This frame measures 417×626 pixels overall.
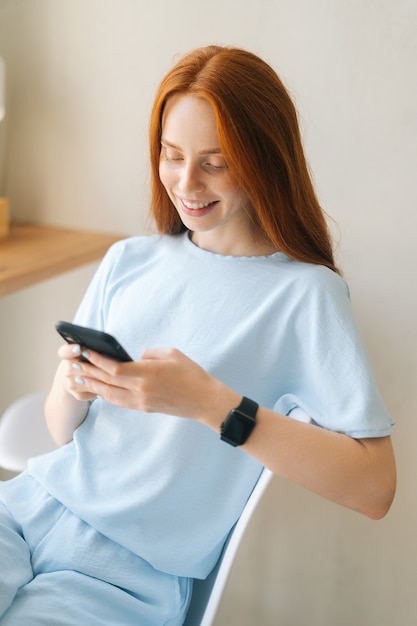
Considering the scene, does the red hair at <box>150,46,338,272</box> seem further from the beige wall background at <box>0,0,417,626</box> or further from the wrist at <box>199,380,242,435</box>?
the beige wall background at <box>0,0,417,626</box>

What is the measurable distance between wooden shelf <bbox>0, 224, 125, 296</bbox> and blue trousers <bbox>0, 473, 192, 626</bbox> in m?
0.51

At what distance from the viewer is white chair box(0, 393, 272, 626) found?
104 cm

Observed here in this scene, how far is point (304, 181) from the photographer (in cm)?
114

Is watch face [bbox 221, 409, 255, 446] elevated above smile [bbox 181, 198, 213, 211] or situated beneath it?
situated beneath

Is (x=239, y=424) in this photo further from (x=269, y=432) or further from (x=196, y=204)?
(x=196, y=204)

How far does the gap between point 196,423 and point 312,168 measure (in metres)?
0.78

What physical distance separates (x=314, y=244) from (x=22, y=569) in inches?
25.1

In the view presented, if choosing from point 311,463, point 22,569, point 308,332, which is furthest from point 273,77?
point 22,569

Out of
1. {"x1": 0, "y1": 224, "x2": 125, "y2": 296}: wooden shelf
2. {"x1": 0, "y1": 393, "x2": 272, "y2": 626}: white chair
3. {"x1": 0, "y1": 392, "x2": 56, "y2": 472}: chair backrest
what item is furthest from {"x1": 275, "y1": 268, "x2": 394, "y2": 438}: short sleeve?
{"x1": 0, "y1": 224, "x2": 125, "y2": 296}: wooden shelf

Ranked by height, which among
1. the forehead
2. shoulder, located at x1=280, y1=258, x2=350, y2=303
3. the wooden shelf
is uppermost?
the forehead

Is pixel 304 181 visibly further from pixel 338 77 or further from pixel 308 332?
pixel 338 77

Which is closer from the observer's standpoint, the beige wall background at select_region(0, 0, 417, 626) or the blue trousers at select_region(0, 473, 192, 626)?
the blue trousers at select_region(0, 473, 192, 626)

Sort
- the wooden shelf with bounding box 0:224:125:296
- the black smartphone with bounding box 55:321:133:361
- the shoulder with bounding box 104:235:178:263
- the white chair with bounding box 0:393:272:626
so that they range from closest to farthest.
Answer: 1. the black smartphone with bounding box 55:321:133:361
2. the white chair with bounding box 0:393:272:626
3. the shoulder with bounding box 104:235:178:263
4. the wooden shelf with bounding box 0:224:125:296

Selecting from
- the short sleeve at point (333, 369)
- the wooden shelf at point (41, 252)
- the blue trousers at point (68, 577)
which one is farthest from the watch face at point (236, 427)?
the wooden shelf at point (41, 252)
